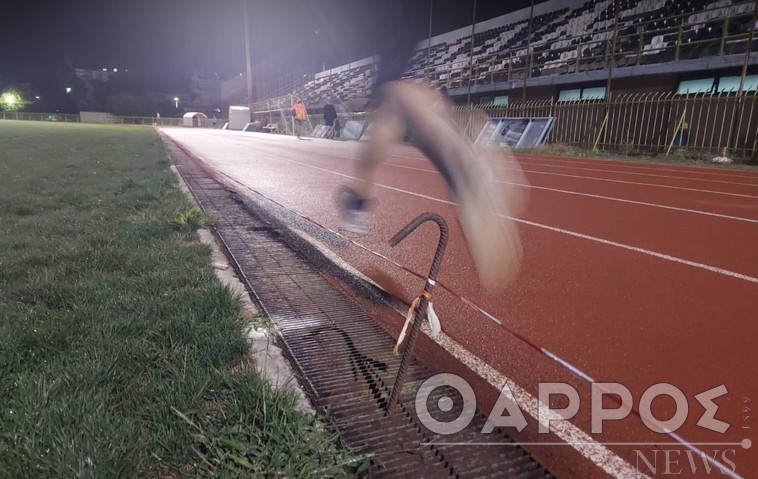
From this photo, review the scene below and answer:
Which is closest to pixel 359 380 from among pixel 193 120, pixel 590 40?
pixel 590 40

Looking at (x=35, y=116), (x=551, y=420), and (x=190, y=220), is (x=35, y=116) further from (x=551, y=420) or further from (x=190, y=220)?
(x=551, y=420)

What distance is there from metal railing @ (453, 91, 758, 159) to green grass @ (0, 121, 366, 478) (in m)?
16.3

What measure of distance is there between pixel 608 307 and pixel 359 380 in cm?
192

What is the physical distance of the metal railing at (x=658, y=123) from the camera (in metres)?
15.1

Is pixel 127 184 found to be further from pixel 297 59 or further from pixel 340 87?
pixel 297 59

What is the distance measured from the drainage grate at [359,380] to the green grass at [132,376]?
19cm

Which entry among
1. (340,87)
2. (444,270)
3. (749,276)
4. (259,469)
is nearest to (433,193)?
(444,270)

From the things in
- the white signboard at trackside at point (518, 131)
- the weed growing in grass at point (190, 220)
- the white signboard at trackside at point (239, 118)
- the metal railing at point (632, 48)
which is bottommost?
the weed growing in grass at point (190, 220)

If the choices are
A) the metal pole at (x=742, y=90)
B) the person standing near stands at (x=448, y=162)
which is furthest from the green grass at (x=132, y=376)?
the metal pole at (x=742, y=90)

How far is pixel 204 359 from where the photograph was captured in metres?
2.22

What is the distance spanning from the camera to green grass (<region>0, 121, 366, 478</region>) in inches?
63.3

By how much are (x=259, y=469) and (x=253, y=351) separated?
0.88 meters

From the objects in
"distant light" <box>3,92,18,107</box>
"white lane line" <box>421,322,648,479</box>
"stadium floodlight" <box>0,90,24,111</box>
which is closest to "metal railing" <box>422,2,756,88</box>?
"white lane line" <box>421,322,648,479</box>

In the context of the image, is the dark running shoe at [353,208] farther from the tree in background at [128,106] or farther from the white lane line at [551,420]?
the tree in background at [128,106]
